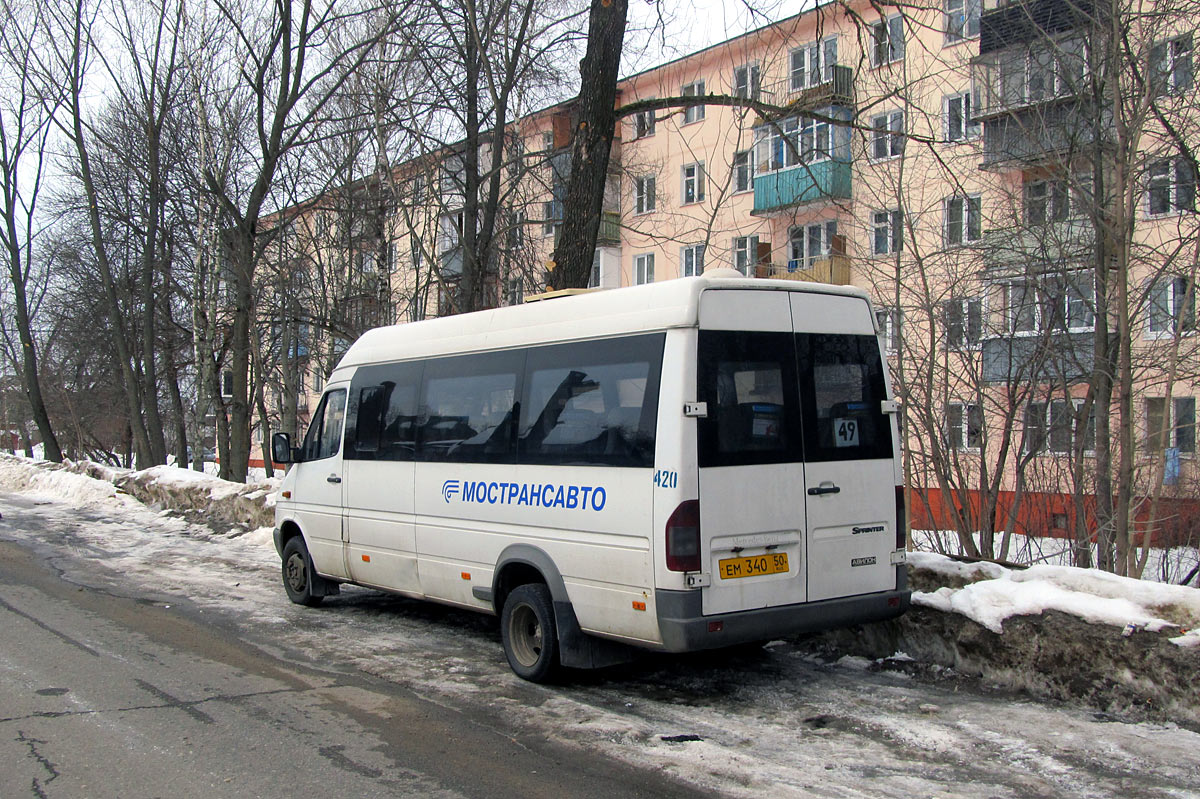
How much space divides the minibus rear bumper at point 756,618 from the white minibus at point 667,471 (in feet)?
0.04

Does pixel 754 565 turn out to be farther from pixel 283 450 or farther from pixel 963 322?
pixel 963 322

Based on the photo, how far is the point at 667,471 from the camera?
561 centimetres

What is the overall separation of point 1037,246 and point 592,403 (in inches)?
281

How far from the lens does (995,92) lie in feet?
35.5

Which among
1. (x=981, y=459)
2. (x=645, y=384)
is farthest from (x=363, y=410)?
(x=981, y=459)

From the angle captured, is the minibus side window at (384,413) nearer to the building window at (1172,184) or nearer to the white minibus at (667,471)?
the white minibus at (667,471)

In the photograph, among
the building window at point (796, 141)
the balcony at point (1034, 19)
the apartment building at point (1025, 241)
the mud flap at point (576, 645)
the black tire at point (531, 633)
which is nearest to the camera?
the mud flap at point (576, 645)

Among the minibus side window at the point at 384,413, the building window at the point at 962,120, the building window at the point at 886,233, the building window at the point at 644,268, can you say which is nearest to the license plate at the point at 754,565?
the minibus side window at the point at 384,413

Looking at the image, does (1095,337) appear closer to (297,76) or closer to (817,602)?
(817,602)

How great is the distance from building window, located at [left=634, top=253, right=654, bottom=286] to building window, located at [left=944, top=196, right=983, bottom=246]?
822 inches

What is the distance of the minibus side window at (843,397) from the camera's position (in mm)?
6172

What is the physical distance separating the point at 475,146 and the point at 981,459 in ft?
33.6

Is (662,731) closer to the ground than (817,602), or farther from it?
closer to the ground

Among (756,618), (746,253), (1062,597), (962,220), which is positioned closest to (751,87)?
(962,220)
